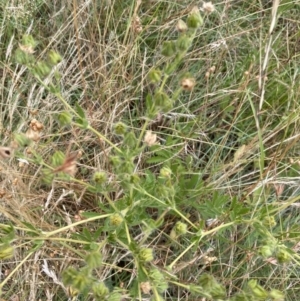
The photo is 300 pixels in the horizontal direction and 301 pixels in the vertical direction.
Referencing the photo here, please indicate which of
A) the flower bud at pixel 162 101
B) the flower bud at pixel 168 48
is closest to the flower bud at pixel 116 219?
the flower bud at pixel 162 101

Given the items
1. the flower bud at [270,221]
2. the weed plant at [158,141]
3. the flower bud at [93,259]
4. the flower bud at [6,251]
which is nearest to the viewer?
the flower bud at [93,259]

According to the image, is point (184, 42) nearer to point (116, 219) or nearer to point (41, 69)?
point (41, 69)

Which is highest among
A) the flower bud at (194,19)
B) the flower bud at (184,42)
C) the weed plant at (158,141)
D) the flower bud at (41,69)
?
the flower bud at (194,19)

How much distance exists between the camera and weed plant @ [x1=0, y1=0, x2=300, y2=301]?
163 centimetres

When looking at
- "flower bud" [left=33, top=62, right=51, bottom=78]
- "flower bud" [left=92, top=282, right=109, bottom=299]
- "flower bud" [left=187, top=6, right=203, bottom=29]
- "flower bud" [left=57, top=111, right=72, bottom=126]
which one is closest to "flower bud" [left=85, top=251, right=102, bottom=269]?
"flower bud" [left=92, top=282, right=109, bottom=299]

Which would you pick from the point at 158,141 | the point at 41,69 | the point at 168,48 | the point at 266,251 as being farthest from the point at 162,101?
the point at 158,141

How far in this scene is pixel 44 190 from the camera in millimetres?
1819

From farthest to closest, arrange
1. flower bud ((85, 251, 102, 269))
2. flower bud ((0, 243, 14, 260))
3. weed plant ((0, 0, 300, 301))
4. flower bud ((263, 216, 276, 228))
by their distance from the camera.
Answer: weed plant ((0, 0, 300, 301)), flower bud ((263, 216, 276, 228)), flower bud ((0, 243, 14, 260)), flower bud ((85, 251, 102, 269))

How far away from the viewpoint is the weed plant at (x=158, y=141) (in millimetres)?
1626

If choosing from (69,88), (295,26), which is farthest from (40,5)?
(295,26)

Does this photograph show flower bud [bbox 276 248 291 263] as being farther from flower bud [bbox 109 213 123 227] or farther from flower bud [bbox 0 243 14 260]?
flower bud [bbox 0 243 14 260]

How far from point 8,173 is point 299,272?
973 mm

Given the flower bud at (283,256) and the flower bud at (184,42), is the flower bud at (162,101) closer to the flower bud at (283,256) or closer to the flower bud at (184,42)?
the flower bud at (184,42)

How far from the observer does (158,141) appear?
5.94 feet
